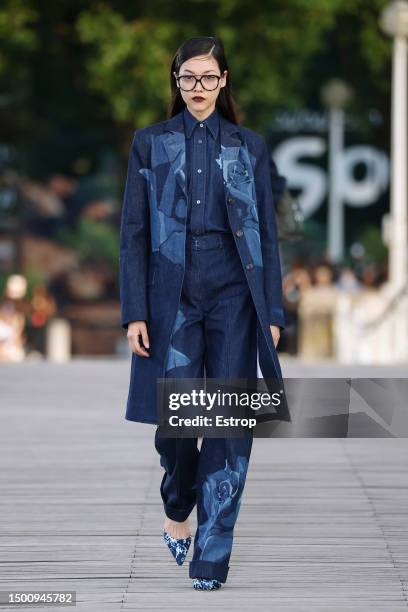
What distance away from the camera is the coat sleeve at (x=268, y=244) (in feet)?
20.8

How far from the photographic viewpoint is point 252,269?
626 cm

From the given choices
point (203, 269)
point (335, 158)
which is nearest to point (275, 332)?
point (203, 269)

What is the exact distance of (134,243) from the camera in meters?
6.38

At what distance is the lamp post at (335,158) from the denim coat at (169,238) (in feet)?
97.1

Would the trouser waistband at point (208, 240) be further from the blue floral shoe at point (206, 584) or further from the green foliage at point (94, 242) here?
the green foliage at point (94, 242)

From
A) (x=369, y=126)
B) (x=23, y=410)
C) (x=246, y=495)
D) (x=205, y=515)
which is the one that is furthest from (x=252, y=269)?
(x=369, y=126)

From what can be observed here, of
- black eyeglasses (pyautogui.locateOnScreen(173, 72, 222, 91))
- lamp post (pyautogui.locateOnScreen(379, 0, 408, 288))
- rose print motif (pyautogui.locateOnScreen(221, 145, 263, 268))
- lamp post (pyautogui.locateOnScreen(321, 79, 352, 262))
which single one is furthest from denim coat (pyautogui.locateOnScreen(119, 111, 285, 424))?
lamp post (pyautogui.locateOnScreen(321, 79, 352, 262))

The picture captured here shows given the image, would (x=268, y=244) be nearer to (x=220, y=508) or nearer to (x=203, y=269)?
(x=203, y=269)

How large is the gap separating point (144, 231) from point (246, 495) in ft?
8.41

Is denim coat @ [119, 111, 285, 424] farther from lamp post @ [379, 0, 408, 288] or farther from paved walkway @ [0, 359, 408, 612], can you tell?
lamp post @ [379, 0, 408, 288]

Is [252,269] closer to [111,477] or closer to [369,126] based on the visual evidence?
[111,477]

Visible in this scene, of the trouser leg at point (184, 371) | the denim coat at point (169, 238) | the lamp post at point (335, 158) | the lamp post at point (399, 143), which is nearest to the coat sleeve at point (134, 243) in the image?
the denim coat at point (169, 238)

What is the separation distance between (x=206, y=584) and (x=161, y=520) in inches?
63.1

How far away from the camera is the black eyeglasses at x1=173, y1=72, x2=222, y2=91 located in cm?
636
